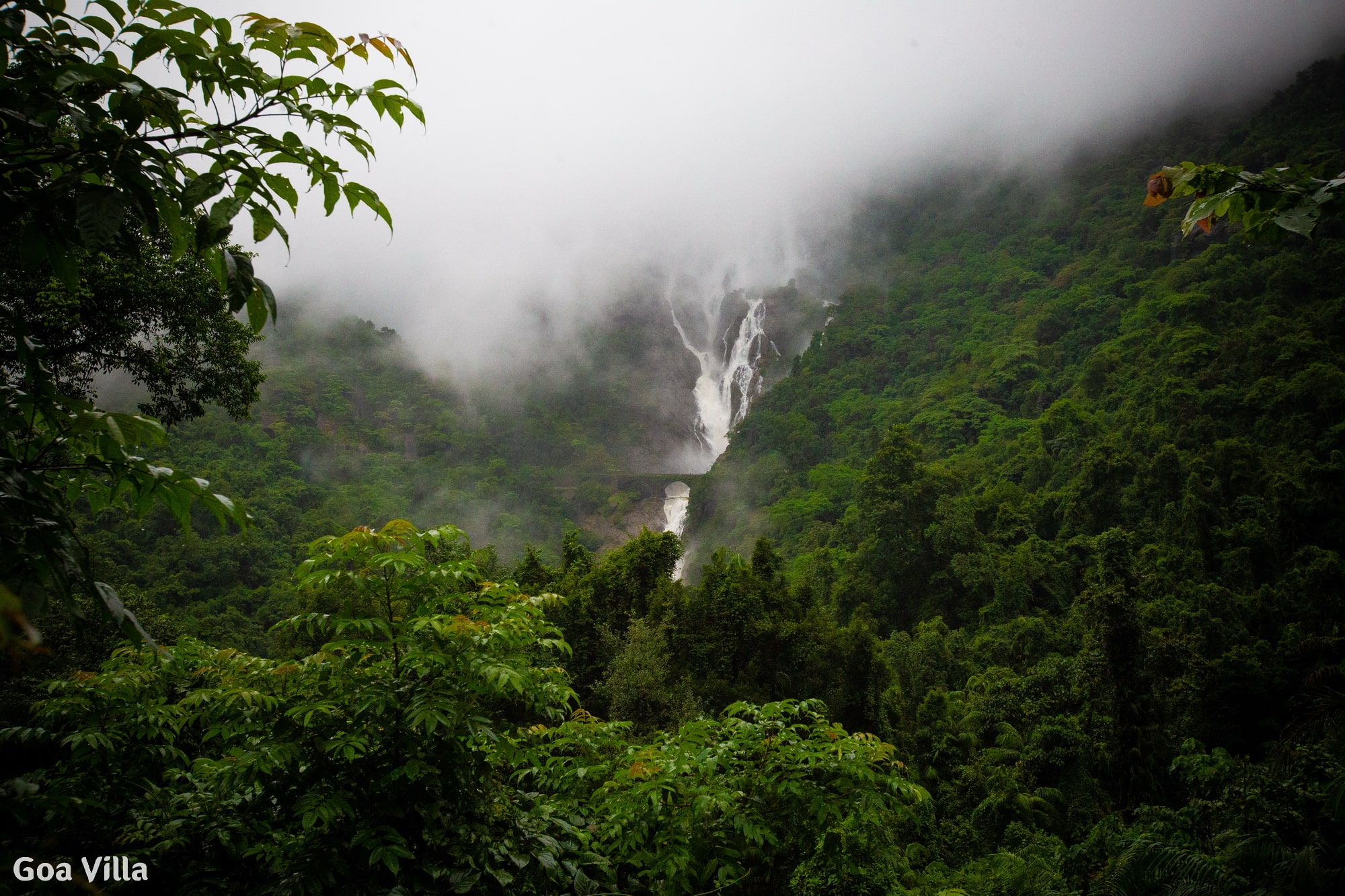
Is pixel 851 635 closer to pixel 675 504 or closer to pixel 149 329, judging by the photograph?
pixel 149 329

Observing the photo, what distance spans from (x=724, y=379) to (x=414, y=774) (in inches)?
3845

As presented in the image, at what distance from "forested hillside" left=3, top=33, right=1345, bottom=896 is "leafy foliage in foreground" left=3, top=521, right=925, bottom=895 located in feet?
0.07

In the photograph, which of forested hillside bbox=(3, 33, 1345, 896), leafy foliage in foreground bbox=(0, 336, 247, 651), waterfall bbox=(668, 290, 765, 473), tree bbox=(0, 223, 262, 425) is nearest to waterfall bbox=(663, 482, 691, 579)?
waterfall bbox=(668, 290, 765, 473)

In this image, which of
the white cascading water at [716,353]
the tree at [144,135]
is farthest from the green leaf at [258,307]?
the white cascading water at [716,353]

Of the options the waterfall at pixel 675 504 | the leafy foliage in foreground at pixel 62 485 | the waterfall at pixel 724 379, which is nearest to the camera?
the leafy foliage in foreground at pixel 62 485

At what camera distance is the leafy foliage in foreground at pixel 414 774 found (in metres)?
2.55

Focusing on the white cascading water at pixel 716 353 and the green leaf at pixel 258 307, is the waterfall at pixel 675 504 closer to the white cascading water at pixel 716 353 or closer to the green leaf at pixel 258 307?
the white cascading water at pixel 716 353

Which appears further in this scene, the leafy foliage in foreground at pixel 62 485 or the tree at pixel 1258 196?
the tree at pixel 1258 196

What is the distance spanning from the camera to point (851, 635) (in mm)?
23641

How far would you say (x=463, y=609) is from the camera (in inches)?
146

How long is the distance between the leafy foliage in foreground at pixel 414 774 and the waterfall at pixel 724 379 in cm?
8403

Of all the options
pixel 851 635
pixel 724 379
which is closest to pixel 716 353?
pixel 724 379

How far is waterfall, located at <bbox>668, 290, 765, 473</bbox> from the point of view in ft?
304

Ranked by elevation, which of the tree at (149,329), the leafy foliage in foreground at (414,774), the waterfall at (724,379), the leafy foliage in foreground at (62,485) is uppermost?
the waterfall at (724,379)
